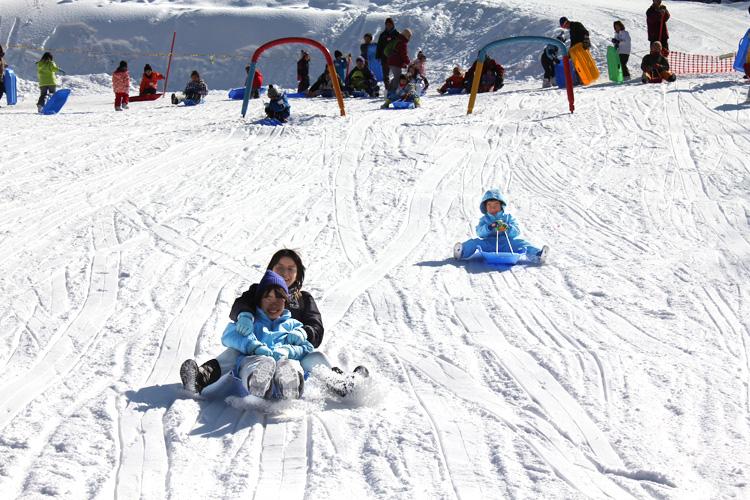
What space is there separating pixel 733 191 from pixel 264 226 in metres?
5.02

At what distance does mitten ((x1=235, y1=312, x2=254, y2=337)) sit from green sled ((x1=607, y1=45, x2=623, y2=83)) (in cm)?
1286

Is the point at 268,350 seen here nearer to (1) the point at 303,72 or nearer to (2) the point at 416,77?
(2) the point at 416,77

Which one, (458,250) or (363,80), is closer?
(458,250)

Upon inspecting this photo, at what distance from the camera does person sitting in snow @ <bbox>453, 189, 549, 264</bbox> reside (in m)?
6.43

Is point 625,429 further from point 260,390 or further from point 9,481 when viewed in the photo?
point 9,481

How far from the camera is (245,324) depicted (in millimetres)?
4047

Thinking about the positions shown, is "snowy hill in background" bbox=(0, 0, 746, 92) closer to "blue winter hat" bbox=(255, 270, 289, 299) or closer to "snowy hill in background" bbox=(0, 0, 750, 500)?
"snowy hill in background" bbox=(0, 0, 750, 500)

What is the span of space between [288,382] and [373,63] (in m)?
14.2

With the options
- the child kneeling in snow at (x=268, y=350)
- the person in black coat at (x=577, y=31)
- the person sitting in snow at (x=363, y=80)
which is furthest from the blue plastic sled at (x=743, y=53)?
the child kneeling in snow at (x=268, y=350)

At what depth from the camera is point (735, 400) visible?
3.88 metres

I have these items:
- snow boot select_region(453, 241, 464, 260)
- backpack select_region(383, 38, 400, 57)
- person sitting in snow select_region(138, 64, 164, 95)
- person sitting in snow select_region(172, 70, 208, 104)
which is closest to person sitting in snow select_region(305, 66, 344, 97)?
backpack select_region(383, 38, 400, 57)

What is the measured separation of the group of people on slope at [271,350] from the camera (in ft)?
12.3

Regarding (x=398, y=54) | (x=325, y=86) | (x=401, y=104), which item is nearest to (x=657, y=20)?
(x=398, y=54)

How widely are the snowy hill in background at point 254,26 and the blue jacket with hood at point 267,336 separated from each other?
1671 cm
